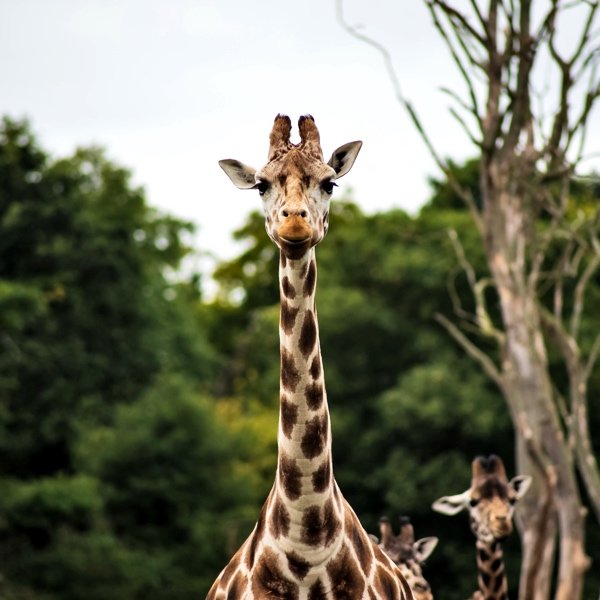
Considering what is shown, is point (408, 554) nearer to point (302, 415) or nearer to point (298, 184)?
point (302, 415)

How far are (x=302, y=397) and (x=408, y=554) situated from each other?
343 centimetres

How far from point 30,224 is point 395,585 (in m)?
26.1

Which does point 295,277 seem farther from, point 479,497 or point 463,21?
point 463,21

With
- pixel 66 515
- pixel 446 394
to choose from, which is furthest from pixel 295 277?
pixel 66 515

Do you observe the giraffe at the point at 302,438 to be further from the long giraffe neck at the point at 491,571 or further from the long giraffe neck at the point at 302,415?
the long giraffe neck at the point at 491,571

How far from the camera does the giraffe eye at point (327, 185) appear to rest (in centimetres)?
568

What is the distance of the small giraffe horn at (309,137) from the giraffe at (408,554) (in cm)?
356

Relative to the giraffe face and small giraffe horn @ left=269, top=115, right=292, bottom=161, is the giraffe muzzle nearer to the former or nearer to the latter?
the giraffe face

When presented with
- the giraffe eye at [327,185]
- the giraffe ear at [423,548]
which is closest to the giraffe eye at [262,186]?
the giraffe eye at [327,185]

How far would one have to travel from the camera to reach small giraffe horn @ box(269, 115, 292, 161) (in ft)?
19.1

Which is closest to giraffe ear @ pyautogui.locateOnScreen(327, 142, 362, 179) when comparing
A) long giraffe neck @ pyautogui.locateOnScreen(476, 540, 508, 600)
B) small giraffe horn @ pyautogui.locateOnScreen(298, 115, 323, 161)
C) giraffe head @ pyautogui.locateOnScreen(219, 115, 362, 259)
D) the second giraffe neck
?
giraffe head @ pyautogui.locateOnScreen(219, 115, 362, 259)

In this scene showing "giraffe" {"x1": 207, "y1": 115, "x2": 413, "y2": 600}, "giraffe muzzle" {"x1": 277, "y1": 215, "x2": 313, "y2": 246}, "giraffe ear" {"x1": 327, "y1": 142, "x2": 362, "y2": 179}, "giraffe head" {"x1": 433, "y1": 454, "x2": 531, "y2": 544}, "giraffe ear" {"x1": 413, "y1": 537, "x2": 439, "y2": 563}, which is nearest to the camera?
"giraffe muzzle" {"x1": 277, "y1": 215, "x2": 313, "y2": 246}

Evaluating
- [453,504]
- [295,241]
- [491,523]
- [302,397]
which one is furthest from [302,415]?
[453,504]

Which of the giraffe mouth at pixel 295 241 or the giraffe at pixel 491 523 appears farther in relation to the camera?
→ the giraffe at pixel 491 523
